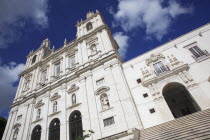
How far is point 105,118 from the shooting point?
14.0 metres

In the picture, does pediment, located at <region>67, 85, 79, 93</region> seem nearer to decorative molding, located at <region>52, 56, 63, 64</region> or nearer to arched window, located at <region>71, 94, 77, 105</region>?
arched window, located at <region>71, 94, 77, 105</region>

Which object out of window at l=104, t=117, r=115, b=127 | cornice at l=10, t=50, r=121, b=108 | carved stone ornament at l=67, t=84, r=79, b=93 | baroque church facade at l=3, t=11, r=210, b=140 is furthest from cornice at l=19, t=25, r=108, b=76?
window at l=104, t=117, r=115, b=127

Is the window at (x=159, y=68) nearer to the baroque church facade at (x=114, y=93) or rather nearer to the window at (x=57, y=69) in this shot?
the baroque church facade at (x=114, y=93)

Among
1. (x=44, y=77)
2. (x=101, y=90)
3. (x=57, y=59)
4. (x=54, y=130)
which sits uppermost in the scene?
(x=57, y=59)

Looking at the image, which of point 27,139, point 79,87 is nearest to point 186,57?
point 79,87

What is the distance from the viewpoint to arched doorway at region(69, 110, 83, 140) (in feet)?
50.2

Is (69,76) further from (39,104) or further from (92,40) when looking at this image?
(92,40)

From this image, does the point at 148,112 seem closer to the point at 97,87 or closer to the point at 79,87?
the point at 97,87

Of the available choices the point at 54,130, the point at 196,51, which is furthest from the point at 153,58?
the point at 54,130

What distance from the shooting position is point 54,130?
55.8ft

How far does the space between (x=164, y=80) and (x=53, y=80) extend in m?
16.4

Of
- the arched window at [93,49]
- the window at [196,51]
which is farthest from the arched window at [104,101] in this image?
the window at [196,51]

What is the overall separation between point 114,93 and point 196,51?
9459 mm

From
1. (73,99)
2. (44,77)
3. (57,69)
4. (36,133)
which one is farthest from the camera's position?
(44,77)
